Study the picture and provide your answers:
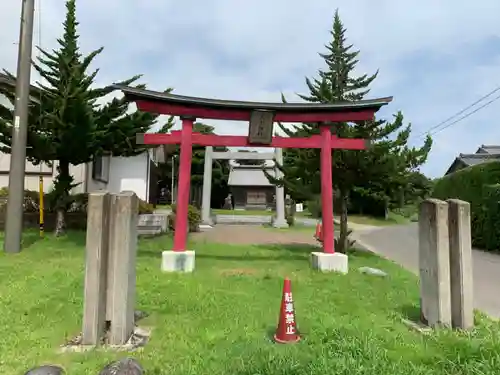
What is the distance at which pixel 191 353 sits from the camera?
154 inches

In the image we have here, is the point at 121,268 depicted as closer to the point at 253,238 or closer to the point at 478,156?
the point at 253,238

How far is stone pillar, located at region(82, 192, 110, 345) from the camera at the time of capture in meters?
4.26

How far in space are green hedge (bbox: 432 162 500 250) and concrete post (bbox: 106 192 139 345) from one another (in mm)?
12280

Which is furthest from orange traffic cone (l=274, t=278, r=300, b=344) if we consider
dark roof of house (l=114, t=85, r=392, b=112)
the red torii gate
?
dark roof of house (l=114, t=85, r=392, b=112)

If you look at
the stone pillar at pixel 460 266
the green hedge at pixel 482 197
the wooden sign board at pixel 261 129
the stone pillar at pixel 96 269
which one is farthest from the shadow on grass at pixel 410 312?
the green hedge at pixel 482 197

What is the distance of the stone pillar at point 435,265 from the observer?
4805 mm

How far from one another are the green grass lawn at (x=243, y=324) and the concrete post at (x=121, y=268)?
1.10 feet

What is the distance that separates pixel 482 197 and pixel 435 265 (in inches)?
434

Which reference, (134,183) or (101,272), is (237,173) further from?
(101,272)

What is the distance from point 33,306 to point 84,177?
37.8 feet

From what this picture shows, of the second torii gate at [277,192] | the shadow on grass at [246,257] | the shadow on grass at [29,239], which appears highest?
the second torii gate at [277,192]

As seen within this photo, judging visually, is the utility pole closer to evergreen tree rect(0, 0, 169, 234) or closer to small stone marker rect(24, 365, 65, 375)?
evergreen tree rect(0, 0, 169, 234)

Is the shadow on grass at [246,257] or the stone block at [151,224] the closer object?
the shadow on grass at [246,257]

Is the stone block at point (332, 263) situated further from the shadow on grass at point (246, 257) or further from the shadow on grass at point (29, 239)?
the shadow on grass at point (29, 239)
